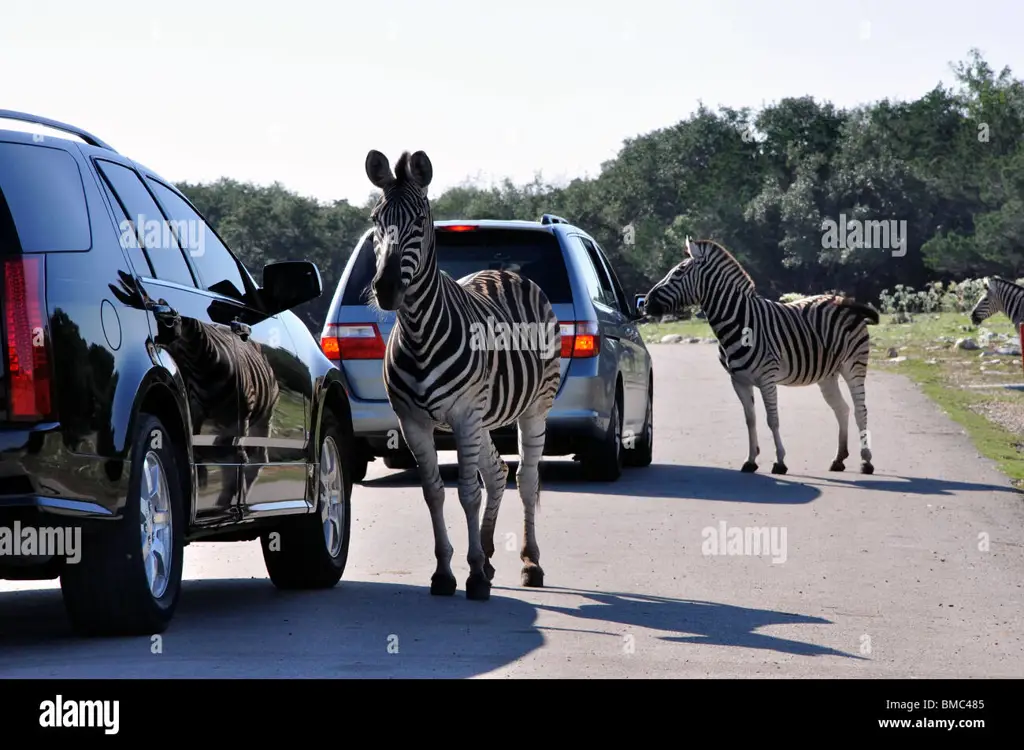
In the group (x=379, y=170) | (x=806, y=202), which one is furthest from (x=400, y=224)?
(x=806, y=202)

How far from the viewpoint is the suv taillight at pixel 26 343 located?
6703mm

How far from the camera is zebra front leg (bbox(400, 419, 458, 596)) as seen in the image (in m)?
9.57

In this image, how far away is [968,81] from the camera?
10319 centimetres

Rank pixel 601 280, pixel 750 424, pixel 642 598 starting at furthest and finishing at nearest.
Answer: pixel 750 424 → pixel 601 280 → pixel 642 598

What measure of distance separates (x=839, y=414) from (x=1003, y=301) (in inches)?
683

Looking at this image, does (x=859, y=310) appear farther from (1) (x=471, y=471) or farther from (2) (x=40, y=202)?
(2) (x=40, y=202)

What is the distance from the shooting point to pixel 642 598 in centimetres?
962

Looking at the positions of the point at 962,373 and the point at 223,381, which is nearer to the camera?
the point at 223,381

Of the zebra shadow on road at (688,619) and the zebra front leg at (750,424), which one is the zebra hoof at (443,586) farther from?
the zebra front leg at (750,424)

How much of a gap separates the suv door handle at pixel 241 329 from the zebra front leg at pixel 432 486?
51.9 inches

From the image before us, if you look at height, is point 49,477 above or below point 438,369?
below

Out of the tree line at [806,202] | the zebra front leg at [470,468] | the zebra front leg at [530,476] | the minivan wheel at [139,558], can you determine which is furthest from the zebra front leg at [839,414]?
the tree line at [806,202]

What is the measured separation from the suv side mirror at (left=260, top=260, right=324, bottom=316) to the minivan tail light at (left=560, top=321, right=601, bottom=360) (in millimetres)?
5916
